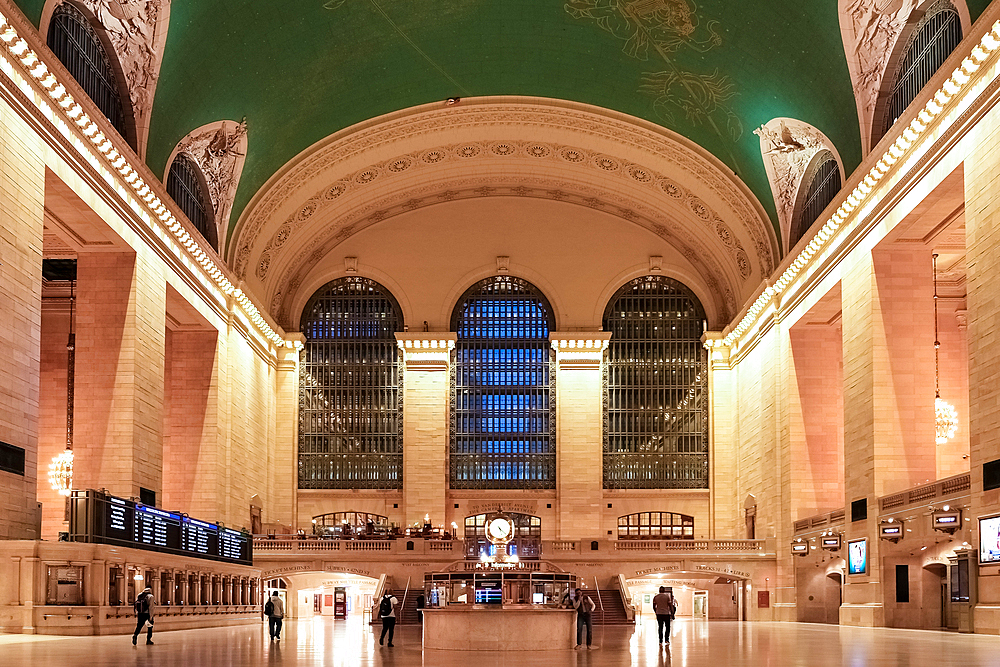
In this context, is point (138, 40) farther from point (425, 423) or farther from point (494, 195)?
point (425, 423)

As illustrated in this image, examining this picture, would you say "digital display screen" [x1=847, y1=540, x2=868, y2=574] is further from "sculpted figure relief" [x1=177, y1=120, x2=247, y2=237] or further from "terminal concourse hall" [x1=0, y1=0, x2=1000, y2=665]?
"sculpted figure relief" [x1=177, y1=120, x2=247, y2=237]

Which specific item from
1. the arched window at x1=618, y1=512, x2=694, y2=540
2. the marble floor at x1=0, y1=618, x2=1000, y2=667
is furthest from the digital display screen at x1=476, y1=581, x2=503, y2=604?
the arched window at x1=618, y1=512, x2=694, y2=540

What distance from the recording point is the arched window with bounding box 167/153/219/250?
3077 centimetres

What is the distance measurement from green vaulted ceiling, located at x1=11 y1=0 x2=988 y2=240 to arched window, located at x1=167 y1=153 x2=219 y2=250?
57.7 inches

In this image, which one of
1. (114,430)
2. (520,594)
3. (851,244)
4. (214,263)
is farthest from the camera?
(214,263)

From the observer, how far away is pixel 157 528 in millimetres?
24922

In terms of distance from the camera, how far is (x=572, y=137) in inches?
1523

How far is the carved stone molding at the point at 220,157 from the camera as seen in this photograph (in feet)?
99.9

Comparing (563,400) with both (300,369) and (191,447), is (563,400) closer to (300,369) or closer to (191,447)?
(300,369)

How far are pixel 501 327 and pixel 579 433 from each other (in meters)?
4.79

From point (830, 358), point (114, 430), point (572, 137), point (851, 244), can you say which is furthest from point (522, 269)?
point (114, 430)

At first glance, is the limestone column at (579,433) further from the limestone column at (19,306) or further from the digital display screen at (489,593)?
the limestone column at (19,306)

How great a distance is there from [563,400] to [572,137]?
9.74 meters

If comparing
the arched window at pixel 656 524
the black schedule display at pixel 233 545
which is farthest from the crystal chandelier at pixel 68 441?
the arched window at pixel 656 524
